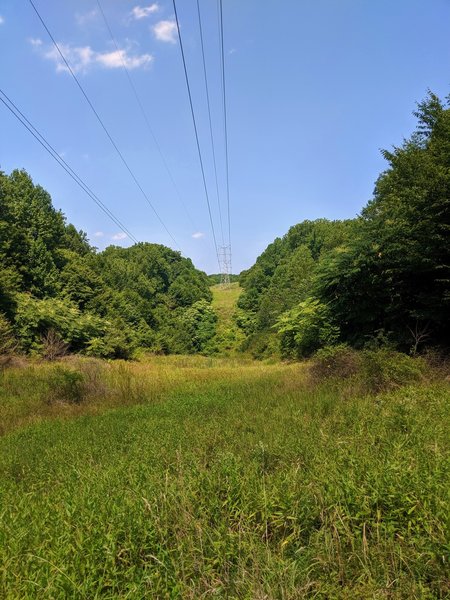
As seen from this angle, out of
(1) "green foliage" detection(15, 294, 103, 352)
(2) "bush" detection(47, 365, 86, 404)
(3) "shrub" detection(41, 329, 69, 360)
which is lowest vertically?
(2) "bush" detection(47, 365, 86, 404)

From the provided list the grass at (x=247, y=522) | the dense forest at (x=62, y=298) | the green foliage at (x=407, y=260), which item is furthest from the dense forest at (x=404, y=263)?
the dense forest at (x=62, y=298)

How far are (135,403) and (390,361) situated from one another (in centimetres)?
700

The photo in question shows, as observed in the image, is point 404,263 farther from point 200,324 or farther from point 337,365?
point 200,324

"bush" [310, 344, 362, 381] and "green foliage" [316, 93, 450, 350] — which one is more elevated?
"green foliage" [316, 93, 450, 350]

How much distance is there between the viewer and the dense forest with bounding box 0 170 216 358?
2772 cm

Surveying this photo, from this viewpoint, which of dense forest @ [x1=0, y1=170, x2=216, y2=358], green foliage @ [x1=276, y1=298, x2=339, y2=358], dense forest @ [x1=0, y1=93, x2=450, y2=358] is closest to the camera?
dense forest @ [x1=0, y1=93, x2=450, y2=358]

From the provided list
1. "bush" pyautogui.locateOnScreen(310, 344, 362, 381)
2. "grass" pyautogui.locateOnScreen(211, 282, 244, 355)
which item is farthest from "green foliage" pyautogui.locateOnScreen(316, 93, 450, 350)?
"grass" pyautogui.locateOnScreen(211, 282, 244, 355)

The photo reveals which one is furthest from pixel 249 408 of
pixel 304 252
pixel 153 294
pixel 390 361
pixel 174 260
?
pixel 174 260

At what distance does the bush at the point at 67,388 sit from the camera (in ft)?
36.1

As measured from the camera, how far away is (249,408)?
7926 mm

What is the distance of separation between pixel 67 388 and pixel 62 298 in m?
32.1

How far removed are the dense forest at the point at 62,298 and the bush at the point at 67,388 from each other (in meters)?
8.40

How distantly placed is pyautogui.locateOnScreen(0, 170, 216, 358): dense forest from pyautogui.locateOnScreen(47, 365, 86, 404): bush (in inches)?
331

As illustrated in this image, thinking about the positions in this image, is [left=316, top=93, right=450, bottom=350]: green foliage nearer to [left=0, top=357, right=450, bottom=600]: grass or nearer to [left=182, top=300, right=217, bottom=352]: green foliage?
[left=0, top=357, right=450, bottom=600]: grass
